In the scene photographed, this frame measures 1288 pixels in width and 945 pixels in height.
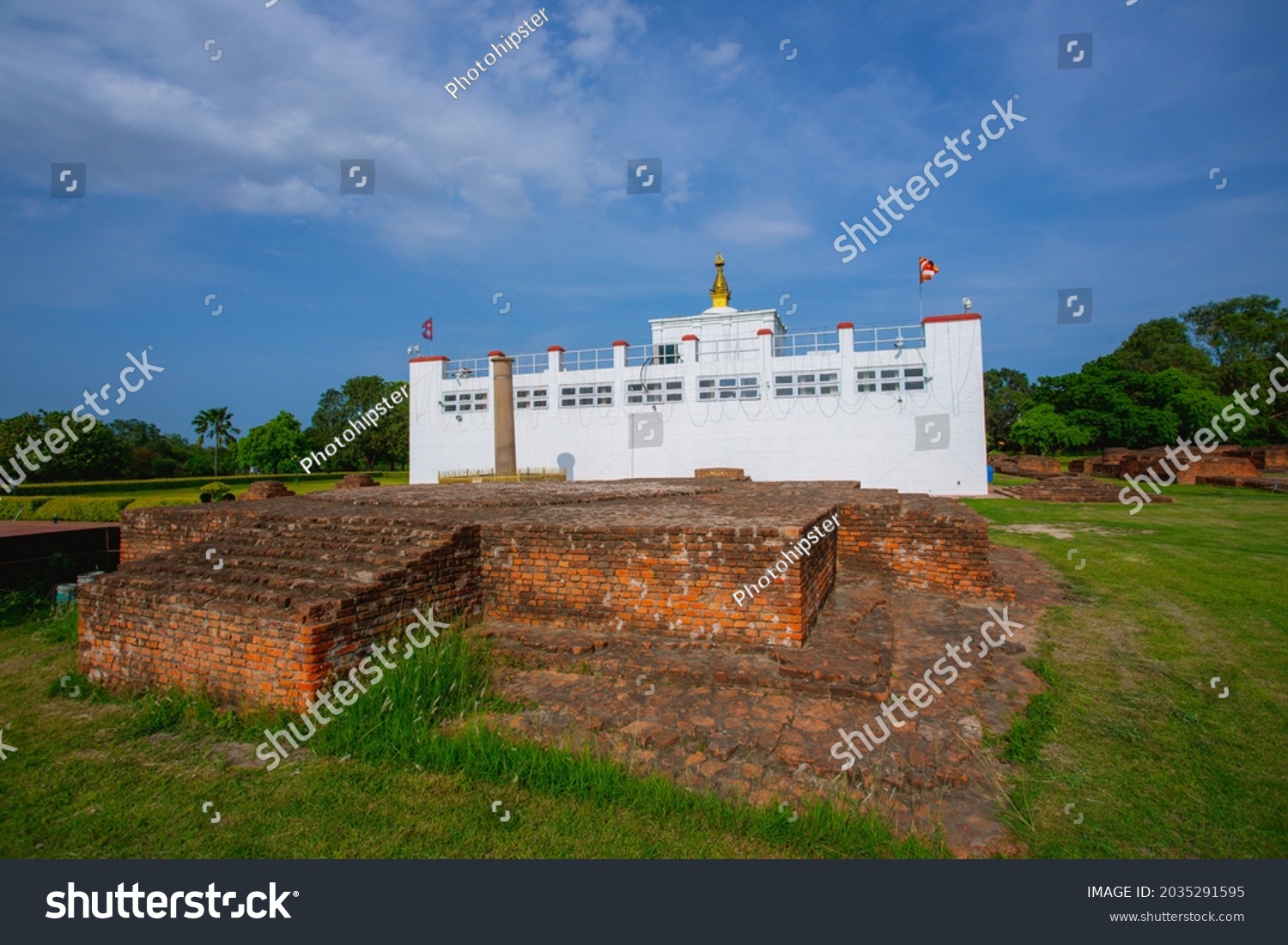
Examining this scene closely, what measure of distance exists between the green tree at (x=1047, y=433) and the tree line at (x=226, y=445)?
40.7 m

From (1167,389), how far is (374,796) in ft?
157

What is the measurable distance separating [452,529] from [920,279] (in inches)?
816

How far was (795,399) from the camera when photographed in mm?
23344

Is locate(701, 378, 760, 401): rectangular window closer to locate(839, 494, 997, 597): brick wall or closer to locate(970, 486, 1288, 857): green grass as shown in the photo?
locate(970, 486, 1288, 857): green grass

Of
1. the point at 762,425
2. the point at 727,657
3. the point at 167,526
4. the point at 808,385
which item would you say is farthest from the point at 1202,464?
the point at 167,526

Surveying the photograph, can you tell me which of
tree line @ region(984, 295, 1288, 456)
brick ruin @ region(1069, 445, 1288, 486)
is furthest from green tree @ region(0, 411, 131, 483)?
tree line @ region(984, 295, 1288, 456)

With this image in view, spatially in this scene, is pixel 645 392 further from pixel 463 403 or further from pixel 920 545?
pixel 920 545

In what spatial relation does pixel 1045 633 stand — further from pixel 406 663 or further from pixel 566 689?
pixel 406 663

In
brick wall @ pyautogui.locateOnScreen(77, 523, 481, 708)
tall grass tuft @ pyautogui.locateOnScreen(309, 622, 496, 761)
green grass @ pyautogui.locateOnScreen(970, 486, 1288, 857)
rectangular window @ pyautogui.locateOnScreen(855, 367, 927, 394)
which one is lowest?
green grass @ pyautogui.locateOnScreen(970, 486, 1288, 857)

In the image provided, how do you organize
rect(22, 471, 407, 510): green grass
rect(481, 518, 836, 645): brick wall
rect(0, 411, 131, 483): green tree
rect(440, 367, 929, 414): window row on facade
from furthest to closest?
rect(0, 411, 131, 483): green tree
rect(22, 471, 407, 510): green grass
rect(440, 367, 929, 414): window row on facade
rect(481, 518, 836, 645): brick wall

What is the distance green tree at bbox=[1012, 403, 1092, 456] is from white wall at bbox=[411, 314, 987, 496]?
21.8m

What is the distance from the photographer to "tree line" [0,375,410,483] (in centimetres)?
3139

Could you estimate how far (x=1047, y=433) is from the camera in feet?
129

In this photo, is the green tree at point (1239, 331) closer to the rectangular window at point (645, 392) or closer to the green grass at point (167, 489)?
the rectangular window at point (645, 392)
